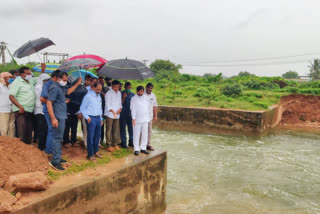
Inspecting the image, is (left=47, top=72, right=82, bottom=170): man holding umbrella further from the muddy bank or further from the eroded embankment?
the eroded embankment

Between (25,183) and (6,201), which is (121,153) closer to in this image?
(25,183)

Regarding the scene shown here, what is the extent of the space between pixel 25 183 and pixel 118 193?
1399 millimetres

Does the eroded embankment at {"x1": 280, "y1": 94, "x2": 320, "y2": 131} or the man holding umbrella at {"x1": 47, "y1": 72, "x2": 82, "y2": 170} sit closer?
the man holding umbrella at {"x1": 47, "y1": 72, "x2": 82, "y2": 170}

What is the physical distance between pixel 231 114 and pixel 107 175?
413 inches

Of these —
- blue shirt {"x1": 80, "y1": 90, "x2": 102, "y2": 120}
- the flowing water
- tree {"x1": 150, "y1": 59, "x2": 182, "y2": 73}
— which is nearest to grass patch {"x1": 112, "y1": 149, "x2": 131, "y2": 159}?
blue shirt {"x1": 80, "y1": 90, "x2": 102, "y2": 120}

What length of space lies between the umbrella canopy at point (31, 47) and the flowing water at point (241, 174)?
4586 mm

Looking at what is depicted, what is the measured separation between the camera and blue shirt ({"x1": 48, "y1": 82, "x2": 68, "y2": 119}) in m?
3.96

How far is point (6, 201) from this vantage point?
2885 mm

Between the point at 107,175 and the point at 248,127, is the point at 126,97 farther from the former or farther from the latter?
the point at 248,127

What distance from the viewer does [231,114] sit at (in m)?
13.3

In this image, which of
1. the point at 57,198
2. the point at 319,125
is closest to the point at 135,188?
the point at 57,198

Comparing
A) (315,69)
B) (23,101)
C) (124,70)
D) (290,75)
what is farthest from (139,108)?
(290,75)

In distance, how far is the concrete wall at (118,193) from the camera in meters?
3.22

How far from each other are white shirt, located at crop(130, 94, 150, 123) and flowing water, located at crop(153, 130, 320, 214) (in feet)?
7.17
